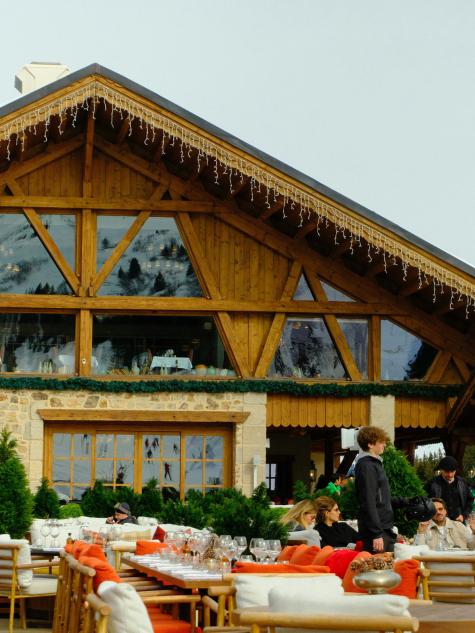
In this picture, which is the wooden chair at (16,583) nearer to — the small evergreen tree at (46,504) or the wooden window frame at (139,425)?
the small evergreen tree at (46,504)

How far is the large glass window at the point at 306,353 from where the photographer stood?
1725 centimetres

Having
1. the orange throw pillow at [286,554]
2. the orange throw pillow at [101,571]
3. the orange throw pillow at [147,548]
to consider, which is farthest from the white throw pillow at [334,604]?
the orange throw pillow at [147,548]

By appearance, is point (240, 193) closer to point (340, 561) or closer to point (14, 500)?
point (14, 500)

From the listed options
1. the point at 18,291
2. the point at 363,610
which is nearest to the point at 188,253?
the point at 18,291

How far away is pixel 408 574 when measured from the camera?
19.0 feet

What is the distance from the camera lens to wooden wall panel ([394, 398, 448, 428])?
1744 centimetres

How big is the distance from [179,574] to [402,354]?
11.3 metres

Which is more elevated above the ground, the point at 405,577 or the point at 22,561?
the point at 405,577

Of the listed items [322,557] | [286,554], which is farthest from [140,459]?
[322,557]

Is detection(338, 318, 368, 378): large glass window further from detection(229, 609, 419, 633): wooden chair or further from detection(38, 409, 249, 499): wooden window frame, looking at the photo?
detection(229, 609, 419, 633): wooden chair

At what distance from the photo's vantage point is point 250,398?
667 inches

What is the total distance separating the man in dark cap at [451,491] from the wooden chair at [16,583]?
11.7 ft

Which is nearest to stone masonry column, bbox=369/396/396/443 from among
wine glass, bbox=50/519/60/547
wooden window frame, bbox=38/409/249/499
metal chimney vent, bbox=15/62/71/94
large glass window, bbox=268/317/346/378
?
large glass window, bbox=268/317/346/378

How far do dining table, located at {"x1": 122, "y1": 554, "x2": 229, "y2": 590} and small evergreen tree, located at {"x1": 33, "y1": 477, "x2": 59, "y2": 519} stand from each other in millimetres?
7226
